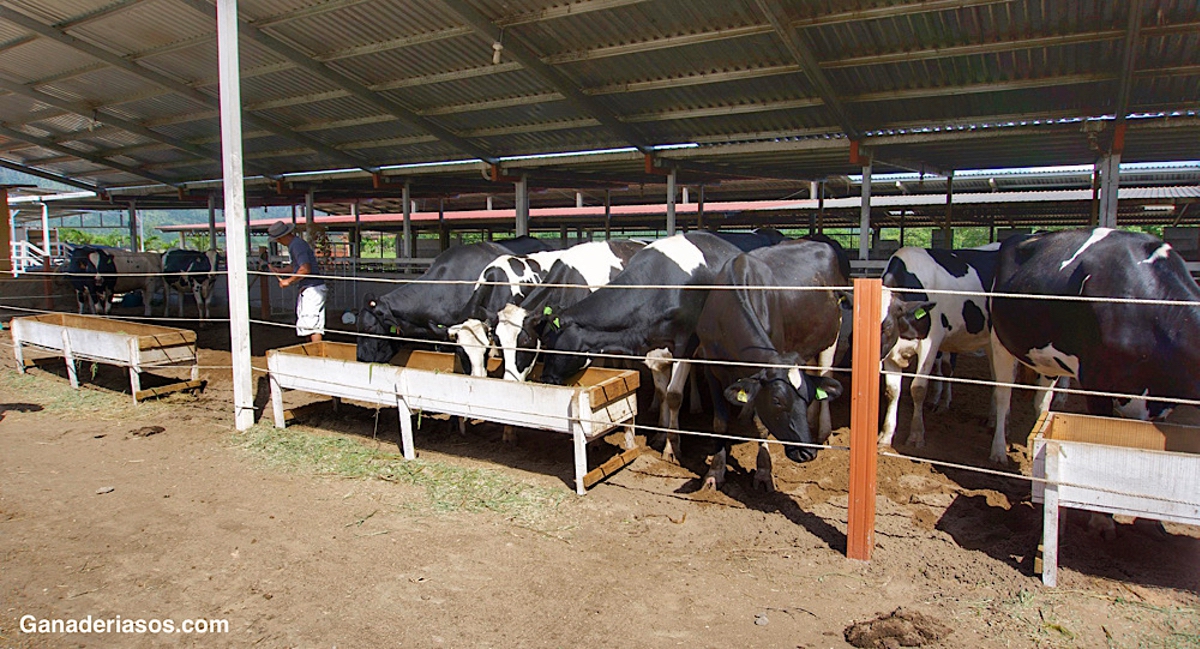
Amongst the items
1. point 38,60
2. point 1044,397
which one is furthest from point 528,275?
point 38,60

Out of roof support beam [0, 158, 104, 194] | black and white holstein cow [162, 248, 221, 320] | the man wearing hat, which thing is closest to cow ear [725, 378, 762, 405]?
the man wearing hat

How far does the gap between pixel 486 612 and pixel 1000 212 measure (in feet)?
Result: 63.9

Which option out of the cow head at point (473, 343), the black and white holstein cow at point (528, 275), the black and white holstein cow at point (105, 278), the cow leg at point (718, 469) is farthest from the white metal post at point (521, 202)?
the cow leg at point (718, 469)

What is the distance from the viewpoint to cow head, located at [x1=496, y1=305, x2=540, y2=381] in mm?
6145

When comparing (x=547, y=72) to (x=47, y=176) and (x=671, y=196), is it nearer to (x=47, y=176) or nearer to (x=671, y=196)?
(x=671, y=196)

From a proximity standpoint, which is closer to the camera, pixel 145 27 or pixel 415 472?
pixel 415 472

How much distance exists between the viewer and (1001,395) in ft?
18.5

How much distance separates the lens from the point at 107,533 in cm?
413

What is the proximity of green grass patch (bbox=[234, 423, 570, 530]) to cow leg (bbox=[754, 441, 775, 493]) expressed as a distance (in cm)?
139

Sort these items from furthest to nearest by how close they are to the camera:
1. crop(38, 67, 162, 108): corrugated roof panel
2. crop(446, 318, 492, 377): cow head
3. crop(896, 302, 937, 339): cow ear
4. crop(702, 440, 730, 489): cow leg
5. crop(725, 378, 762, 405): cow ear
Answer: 1. crop(38, 67, 162, 108): corrugated roof panel
2. crop(446, 318, 492, 377): cow head
3. crop(896, 302, 937, 339): cow ear
4. crop(702, 440, 730, 489): cow leg
5. crop(725, 378, 762, 405): cow ear

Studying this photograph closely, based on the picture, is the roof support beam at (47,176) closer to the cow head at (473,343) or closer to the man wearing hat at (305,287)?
the man wearing hat at (305,287)

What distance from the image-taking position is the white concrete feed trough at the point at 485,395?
480 centimetres

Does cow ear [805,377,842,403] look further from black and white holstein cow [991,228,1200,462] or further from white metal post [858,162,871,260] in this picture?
white metal post [858,162,871,260]

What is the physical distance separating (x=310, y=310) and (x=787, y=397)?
574cm
